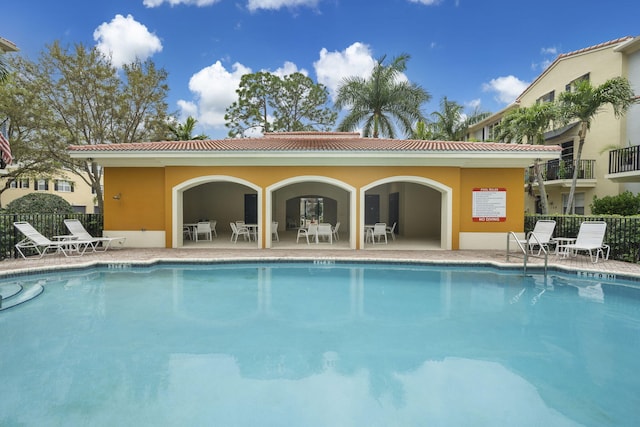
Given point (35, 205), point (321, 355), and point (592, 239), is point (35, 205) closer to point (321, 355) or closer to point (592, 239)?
point (321, 355)

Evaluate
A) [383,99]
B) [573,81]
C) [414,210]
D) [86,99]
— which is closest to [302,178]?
[414,210]

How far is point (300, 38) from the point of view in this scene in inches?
1026

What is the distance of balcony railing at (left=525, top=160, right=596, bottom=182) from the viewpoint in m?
21.1

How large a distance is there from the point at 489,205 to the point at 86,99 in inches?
931

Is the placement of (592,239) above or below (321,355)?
above

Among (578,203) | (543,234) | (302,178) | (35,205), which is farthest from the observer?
(578,203)

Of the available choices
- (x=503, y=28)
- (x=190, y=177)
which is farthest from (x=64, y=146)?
(x=503, y=28)

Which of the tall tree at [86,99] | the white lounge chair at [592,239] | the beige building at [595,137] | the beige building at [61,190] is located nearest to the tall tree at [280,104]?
the tall tree at [86,99]

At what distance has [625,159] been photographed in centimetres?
1761

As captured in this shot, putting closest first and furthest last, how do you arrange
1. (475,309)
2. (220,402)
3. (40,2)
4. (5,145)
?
(220,402) → (475,309) → (5,145) → (40,2)

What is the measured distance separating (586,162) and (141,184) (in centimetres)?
2465

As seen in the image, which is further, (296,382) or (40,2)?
(40,2)

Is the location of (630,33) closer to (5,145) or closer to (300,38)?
(300,38)

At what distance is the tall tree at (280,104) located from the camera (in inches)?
1324
